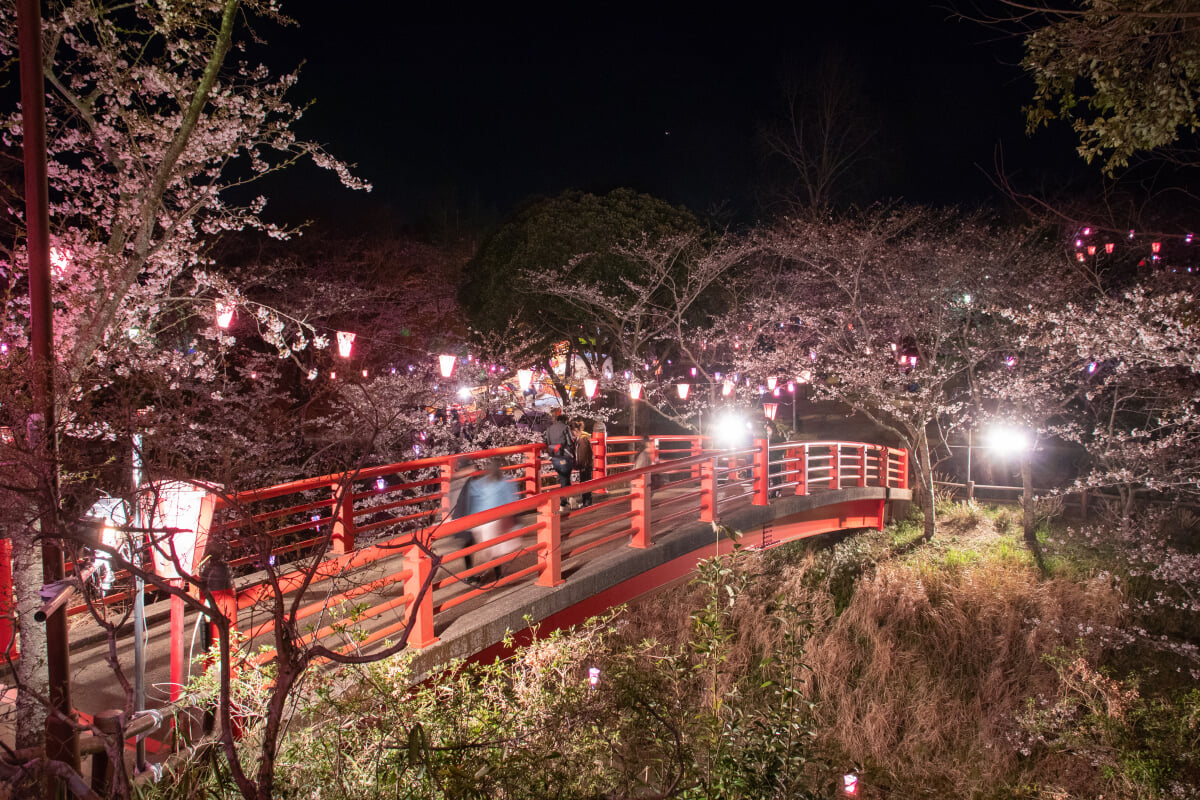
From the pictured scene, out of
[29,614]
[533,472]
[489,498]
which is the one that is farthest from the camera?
[533,472]

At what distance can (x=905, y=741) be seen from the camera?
27.8ft

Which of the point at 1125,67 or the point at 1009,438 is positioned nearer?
the point at 1125,67

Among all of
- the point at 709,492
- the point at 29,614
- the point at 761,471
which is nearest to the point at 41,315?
the point at 29,614

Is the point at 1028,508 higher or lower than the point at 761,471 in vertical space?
lower

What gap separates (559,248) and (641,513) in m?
11.4

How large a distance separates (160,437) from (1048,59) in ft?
24.3

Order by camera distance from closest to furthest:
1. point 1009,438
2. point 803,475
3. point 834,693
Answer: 1. point 834,693
2. point 803,475
3. point 1009,438

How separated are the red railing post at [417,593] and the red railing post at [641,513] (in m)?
3.27

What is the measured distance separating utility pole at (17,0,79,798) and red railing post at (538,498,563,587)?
362 cm

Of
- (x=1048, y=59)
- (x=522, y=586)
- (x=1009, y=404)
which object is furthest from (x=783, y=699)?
(x=1009, y=404)

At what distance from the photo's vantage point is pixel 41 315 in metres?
3.97

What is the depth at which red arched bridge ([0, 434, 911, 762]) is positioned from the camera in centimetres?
401

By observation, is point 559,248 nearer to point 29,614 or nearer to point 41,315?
point 41,315

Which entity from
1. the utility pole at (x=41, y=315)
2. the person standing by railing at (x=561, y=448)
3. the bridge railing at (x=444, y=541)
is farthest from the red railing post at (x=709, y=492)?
the utility pole at (x=41, y=315)
